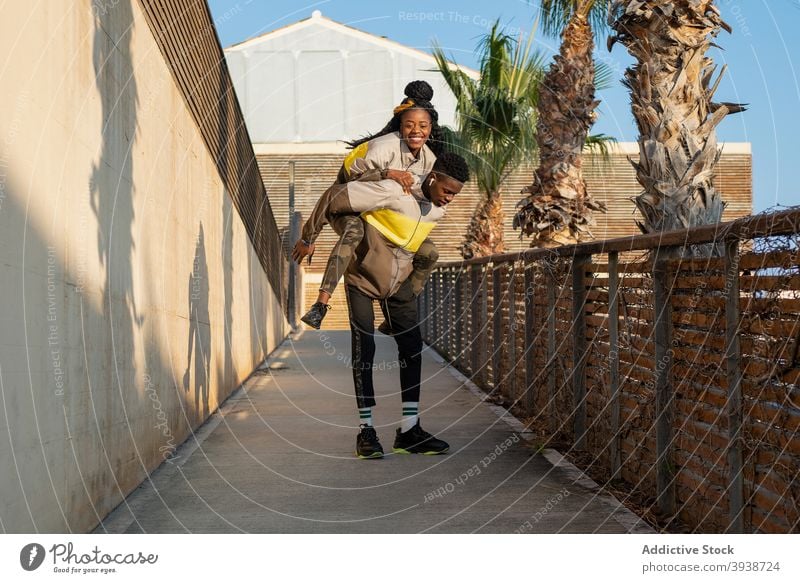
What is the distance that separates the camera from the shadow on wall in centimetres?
759

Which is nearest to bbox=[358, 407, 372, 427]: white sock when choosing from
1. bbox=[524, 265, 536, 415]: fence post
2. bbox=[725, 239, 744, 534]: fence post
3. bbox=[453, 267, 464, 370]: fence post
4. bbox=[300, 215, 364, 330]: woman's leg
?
bbox=[300, 215, 364, 330]: woman's leg

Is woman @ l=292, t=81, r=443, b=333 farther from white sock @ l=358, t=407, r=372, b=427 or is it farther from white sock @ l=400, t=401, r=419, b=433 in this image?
white sock @ l=400, t=401, r=419, b=433

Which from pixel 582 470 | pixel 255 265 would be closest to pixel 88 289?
pixel 582 470

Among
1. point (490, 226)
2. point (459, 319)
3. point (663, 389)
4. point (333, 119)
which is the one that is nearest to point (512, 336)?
point (663, 389)

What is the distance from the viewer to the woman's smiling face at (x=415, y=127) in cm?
646

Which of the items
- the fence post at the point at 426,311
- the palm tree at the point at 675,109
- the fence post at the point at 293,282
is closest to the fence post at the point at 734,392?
the palm tree at the point at 675,109

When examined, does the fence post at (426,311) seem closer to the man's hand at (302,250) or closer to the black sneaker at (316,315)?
the man's hand at (302,250)

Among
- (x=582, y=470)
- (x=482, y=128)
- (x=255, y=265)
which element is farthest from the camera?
(x=482, y=128)

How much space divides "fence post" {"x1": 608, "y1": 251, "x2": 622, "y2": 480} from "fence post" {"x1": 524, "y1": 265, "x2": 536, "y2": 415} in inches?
99.0

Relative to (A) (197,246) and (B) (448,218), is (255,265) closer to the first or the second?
(A) (197,246)

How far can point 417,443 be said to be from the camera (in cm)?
676

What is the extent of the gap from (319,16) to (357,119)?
12.4 feet

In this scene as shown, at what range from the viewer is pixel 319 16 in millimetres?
37562

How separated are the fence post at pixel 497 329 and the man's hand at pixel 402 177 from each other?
158 inches
